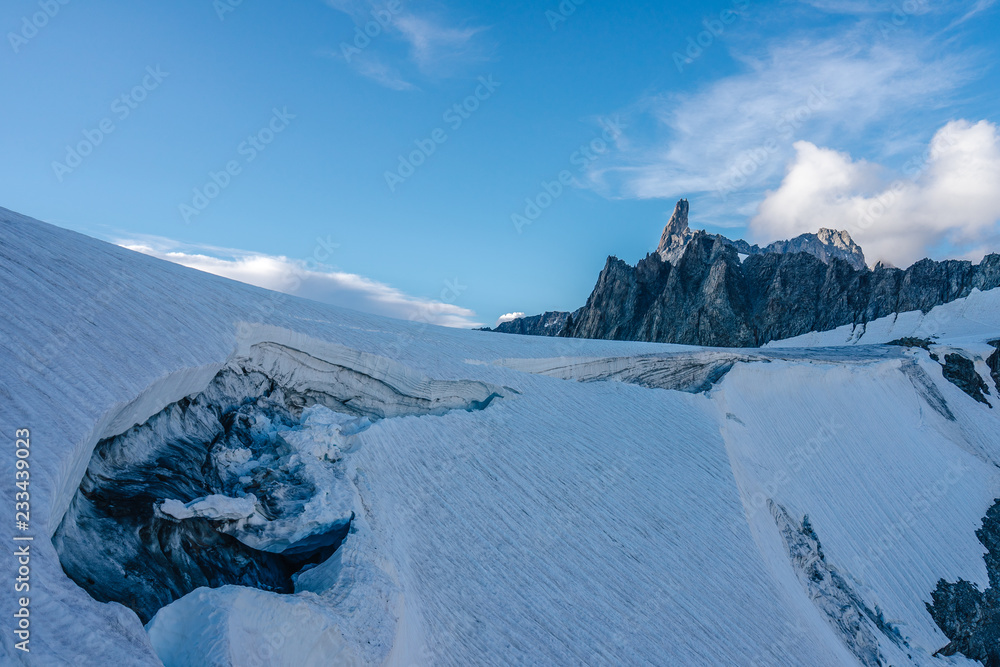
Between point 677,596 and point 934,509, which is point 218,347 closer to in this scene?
point 677,596

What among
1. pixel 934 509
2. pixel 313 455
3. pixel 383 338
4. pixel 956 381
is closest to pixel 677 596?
pixel 313 455

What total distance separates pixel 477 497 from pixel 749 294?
71.3 metres

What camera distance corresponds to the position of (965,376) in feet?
78.5

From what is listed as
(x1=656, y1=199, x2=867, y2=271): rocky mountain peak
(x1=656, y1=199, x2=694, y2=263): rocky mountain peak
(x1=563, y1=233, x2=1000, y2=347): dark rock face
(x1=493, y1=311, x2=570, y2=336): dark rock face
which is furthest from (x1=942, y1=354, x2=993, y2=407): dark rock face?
(x1=656, y1=199, x2=694, y2=263): rocky mountain peak

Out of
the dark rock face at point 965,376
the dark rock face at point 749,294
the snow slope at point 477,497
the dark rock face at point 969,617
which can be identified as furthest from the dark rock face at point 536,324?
the dark rock face at point 969,617

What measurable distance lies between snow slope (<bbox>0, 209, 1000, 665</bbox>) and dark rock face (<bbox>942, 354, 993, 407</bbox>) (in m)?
10.0

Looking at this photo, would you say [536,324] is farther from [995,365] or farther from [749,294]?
[995,365]

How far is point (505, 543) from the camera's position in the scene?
785 cm

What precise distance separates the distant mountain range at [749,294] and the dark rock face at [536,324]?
16978 millimetres

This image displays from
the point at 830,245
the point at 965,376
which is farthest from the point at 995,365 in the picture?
the point at 830,245

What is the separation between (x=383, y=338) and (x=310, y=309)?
179 centimetres

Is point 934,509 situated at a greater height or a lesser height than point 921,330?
lesser

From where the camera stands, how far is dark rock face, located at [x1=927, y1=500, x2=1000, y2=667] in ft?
36.0

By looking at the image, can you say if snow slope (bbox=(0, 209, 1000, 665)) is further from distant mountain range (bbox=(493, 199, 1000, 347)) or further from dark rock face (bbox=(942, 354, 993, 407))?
distant mountain range (bbox=(493, 199, 1000, 347))
